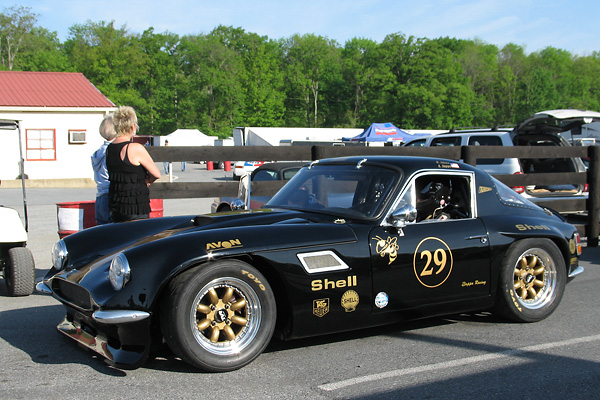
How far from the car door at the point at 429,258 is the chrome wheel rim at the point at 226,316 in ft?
3.14

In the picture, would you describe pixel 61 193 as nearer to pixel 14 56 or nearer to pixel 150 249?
pixel 150 249

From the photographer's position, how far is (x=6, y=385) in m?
3.46

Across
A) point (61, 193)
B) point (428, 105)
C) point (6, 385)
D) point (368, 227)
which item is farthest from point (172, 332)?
point (428, 105)

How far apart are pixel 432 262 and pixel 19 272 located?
3.99 metres

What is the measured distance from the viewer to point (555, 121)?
35.4 feet

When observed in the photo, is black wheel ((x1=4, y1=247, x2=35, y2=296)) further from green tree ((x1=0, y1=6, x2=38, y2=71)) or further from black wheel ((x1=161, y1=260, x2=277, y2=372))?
green tree ((x1=0, y1=6, x2=38, y2=71))

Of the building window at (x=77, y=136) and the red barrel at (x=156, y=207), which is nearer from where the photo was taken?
the red barrel at (x=156, y=207)

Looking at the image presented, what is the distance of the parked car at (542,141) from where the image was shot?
35.3 ft

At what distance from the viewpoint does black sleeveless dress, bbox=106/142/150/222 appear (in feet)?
17.9

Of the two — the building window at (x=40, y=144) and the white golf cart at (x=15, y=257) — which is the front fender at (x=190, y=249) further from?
the building window at (x=40, y=144)

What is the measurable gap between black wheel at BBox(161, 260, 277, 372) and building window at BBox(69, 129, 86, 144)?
25.3m

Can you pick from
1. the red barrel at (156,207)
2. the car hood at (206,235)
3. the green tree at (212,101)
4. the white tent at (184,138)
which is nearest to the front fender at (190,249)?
the car hood at (206,235)

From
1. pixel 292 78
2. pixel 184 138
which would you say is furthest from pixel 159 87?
pixel 184 138

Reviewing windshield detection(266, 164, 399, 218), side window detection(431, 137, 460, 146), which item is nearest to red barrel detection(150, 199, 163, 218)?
windshield detection(266, 164, 399, 218)
